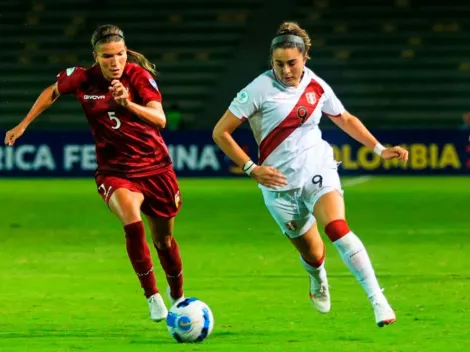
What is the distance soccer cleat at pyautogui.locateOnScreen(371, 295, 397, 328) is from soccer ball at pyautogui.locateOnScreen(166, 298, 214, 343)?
1005 mm

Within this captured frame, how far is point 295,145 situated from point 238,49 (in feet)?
82.2

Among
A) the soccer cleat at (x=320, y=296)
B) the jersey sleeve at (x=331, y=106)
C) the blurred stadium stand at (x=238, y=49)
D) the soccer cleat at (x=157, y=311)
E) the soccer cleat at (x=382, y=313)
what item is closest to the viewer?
the soccer cleat at (x=382, y=313)

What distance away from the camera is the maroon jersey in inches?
328

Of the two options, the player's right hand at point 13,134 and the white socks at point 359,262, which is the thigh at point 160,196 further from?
the white socks at point 359,262

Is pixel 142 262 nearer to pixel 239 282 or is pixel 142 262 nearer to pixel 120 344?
pixel 120 344

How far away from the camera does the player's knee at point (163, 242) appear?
8.61m

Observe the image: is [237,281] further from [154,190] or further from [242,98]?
[242,98]

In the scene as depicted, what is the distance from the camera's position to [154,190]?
844cm

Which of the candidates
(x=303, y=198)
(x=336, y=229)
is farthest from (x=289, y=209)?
(x=336, y=229)

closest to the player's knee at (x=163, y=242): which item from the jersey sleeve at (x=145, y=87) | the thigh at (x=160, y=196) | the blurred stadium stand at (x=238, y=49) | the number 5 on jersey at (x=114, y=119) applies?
the thigh at (x=160, y=196)

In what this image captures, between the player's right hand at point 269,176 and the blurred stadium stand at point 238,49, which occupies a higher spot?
the player's right hand at point 269,176

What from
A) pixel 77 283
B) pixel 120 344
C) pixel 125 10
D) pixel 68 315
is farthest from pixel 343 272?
pixel 125 10

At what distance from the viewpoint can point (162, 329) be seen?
827 cm

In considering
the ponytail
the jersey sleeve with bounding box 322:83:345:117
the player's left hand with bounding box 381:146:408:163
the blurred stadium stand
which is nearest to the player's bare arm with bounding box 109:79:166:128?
the ponytail
